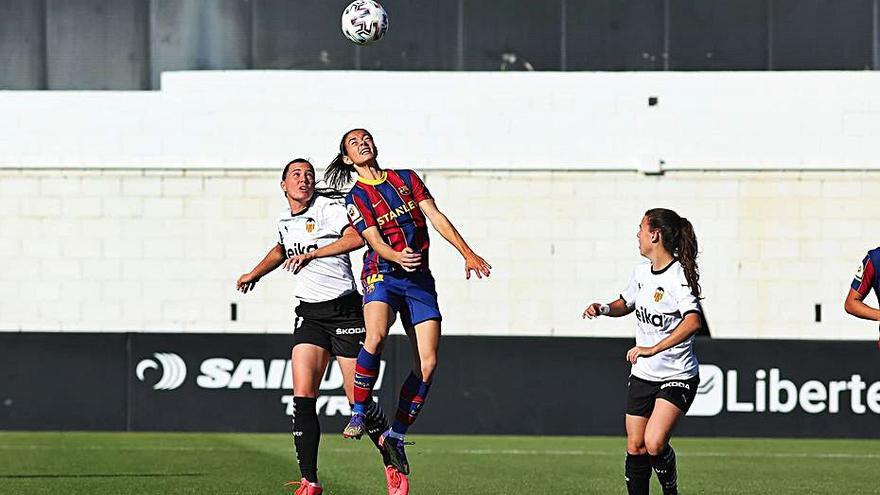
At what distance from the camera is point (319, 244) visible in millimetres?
9359

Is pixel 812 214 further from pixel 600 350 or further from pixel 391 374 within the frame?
pixel 391 374

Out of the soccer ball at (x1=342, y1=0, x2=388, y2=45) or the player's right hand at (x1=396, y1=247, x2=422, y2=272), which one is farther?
the soccer ball at (x1=342, y1=0, x2=388, y2=45)

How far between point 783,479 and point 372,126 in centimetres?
828

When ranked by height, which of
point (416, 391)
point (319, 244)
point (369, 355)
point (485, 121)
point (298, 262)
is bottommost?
point (416, 391)

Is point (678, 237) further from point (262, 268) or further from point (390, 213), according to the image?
point (262, 268)

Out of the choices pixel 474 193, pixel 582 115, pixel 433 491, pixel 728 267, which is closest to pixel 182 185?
pixel 474 193

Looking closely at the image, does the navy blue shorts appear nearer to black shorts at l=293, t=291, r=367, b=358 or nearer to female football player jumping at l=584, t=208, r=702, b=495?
black shorts at l=293, t=291, r=367, b=358

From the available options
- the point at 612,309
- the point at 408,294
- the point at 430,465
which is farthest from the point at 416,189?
the point at 430,465

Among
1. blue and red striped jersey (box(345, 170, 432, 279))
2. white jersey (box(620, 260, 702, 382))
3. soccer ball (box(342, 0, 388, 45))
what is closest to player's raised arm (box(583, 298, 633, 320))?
white jersey (box(620, 260, 702, 382))

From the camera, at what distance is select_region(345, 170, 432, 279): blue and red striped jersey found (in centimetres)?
884

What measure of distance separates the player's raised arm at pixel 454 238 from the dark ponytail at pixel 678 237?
3.53 ft

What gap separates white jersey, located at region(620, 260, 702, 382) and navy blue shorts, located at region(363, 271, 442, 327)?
1322 millimetres

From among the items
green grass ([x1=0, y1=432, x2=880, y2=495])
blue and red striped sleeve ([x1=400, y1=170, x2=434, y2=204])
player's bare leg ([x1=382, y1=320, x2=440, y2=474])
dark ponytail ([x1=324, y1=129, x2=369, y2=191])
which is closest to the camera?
player's bare leg ([x1=382, y1=320, x2=440, y2=474])

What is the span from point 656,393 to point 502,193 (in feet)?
33.0
